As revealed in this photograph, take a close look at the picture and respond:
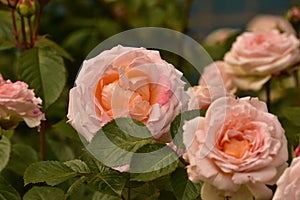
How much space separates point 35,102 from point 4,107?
1.2 inches

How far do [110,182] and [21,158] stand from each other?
0.29 meters

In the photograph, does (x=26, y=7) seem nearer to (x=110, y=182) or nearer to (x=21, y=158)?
(x=21, y=158)

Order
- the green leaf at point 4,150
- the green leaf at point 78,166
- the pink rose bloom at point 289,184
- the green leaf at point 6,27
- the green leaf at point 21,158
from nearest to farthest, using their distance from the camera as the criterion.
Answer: the pink rose bloom at point 289,184 → the green leaf at point 78,166 → the green leaf at point 4,150 → the green leaf at point 21,158 → the green leaf at point 6,27

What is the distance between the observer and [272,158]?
0.58m

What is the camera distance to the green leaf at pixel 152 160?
24.3 inches

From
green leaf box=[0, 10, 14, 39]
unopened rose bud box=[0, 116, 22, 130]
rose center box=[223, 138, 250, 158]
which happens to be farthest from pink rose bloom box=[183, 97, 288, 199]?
green leaf box=[0, 10, 14, 39]

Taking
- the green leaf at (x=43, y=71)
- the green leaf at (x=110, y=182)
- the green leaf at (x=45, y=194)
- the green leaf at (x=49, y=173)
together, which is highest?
the green leaf at (x=110, y=182)

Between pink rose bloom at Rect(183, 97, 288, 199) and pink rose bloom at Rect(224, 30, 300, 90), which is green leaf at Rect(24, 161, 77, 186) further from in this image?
pink rose bloom at Rect(224, 30, 300, 90)

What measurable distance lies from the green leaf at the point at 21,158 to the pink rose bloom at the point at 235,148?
0.33 meters

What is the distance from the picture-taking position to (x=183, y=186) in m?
0.63

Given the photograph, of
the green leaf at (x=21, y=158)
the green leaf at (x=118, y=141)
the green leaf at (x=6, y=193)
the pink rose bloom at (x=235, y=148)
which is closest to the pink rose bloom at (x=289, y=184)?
the pink rose bloom at (x=235, y=148)

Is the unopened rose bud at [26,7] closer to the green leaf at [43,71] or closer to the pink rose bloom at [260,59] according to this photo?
the green leaf at [43,71]

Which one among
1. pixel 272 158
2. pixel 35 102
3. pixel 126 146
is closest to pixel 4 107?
pixel 35 102

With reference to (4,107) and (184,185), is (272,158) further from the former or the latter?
(4,107)
